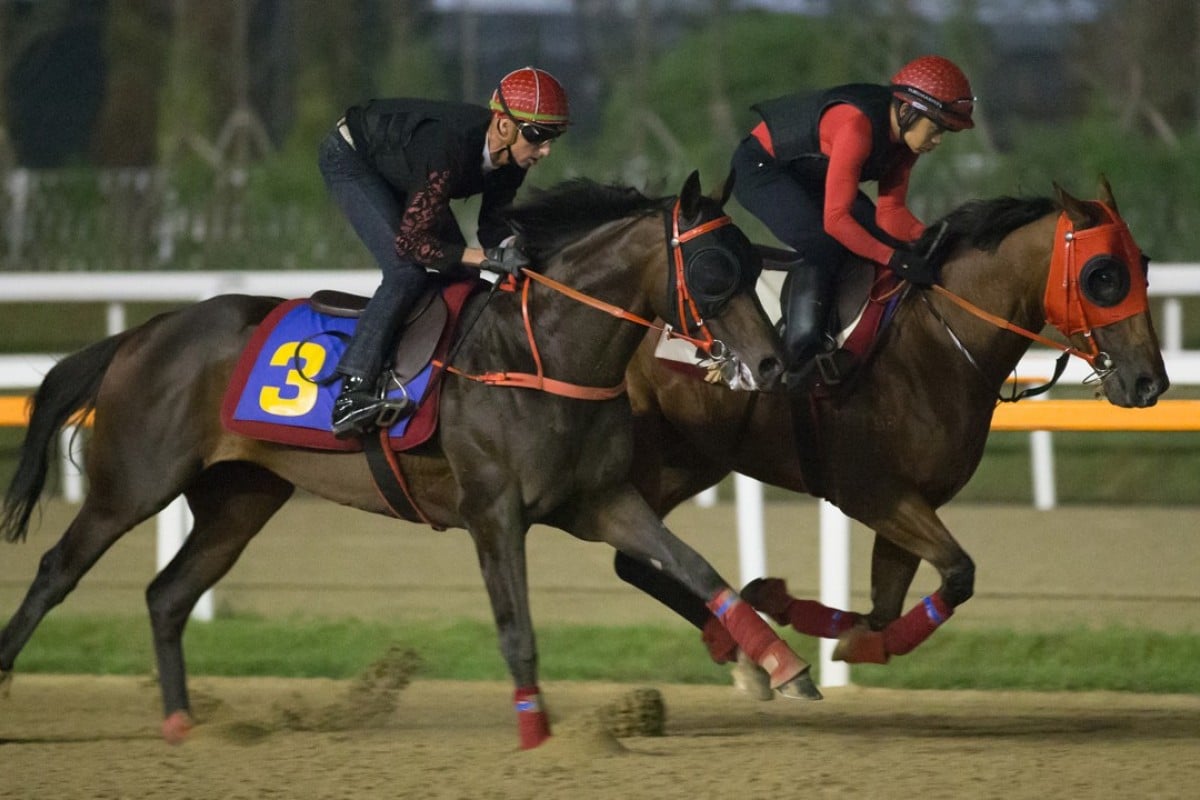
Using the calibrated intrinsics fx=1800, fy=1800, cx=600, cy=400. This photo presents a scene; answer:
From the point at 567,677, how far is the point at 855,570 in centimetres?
163

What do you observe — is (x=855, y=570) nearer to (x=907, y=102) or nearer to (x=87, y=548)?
(x=907, y=102)

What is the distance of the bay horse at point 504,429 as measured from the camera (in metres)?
4.41

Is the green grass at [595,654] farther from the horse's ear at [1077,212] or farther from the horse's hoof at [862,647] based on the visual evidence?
the horse's ear at [1077,212]

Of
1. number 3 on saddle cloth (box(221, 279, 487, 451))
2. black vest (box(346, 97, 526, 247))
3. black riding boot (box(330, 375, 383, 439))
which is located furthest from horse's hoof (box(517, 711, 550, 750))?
black vest (box(346, 97, 526, 247))

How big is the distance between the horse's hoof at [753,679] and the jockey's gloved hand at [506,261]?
3.77 feet

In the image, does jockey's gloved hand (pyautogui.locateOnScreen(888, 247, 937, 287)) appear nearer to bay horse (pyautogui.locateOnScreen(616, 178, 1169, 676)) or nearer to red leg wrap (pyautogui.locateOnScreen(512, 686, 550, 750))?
bay horse (pyautogui.locateOnScreen(616, 178, 1169, 676))

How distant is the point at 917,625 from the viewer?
4.78 metres

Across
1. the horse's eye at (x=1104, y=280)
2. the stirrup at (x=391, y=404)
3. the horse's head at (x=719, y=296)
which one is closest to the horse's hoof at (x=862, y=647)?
the horse's head at (x=719, y=296)

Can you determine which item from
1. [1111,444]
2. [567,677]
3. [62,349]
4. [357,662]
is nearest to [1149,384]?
[567,677]

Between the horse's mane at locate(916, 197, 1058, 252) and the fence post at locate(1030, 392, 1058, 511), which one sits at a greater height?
the horse's mane at locate(916, 197, 1058, 252)

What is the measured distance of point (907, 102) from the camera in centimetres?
492

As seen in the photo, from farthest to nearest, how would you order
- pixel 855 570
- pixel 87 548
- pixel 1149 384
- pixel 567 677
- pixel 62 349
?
pixel 62 349 < pixel 855 570 < pixel 567 677 < pixel 87 548 < pixel 1149 384

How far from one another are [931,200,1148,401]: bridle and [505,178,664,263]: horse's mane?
111 centimetres

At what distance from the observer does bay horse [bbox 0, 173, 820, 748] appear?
4414 millimetres
